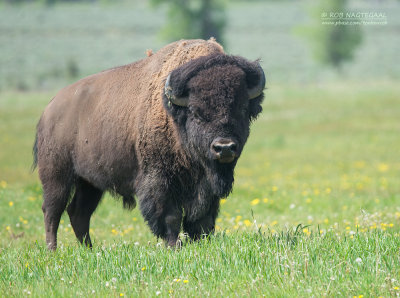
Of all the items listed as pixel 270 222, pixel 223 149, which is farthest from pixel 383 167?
pixel 223 149

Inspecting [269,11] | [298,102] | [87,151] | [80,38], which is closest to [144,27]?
[80,38]

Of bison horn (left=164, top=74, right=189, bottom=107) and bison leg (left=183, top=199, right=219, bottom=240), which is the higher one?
bison horn (left=164, top=74, right=189, bottom=107)

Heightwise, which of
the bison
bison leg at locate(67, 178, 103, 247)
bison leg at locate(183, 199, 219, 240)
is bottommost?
bison leg at locate(67, 178, 103, 247)

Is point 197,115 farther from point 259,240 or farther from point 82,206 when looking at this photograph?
point 82,206

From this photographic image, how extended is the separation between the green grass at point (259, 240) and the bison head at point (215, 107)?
32.2 inches

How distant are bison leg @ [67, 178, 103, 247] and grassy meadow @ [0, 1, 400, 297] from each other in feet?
1.24

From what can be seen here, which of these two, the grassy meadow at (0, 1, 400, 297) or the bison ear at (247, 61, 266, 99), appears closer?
the grassy meadow at (0, 1, 400, 297)

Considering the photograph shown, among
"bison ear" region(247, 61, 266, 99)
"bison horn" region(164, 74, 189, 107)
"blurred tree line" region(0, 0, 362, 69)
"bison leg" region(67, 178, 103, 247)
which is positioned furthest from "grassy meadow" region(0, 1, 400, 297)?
"blurred tree line" region(0, 0, 362, 69)

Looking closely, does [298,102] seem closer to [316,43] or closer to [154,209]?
[154,209]

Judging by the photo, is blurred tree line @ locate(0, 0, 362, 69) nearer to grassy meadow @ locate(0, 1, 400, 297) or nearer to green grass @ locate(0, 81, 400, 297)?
grassy meadow @ locate(0, 1, 400, 297)

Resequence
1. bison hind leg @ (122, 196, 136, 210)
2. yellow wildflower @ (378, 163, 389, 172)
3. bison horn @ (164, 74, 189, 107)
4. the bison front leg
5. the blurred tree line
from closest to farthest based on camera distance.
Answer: bison horn @ (164, 74, 189, 107)
the bison front leg
bison hind leg @ (122, 196, 136, 210)
yellow wildflower @ (378, 163, 389, 172)
the blurred tree line

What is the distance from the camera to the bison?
271 inches

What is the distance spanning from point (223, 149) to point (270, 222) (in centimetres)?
419

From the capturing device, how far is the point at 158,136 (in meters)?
7.42
